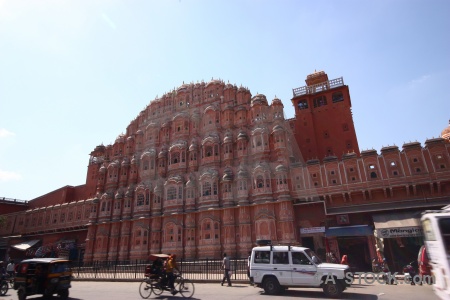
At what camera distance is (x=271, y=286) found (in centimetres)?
1173

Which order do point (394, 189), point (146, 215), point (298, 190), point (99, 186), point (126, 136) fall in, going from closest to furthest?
point (394, 189)
point (298, 190)
point (146, 215)
point (99, 186)
point (126, 136)

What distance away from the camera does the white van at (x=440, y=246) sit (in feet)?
24.2

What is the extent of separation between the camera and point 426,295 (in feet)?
34.3

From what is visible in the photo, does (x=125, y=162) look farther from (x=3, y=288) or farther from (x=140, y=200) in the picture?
(x=3, y=288)

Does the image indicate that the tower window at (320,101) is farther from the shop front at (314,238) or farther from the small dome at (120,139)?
the small dome at (120,139)

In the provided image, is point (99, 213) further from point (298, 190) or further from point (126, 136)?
point (298, 190)

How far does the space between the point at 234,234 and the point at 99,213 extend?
18975 millimetres

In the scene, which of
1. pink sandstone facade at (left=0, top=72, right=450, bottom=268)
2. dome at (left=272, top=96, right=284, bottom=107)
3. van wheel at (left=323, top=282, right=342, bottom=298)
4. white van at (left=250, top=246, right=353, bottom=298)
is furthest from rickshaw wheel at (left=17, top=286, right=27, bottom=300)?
dome at (left=272, top=96, right=284, bottom=107)

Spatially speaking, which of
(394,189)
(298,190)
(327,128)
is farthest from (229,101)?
(394,189)

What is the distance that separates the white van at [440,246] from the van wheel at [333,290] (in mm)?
3257

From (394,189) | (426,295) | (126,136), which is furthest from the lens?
(126,136)

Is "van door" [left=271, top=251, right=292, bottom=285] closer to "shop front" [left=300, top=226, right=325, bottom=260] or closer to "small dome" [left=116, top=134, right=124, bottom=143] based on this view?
"shop front" [left=300, top=226, right=325, bottom=260]

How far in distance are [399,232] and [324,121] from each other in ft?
52.0

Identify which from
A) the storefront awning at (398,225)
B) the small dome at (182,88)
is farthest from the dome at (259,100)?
the storefront awning at (398,225)
